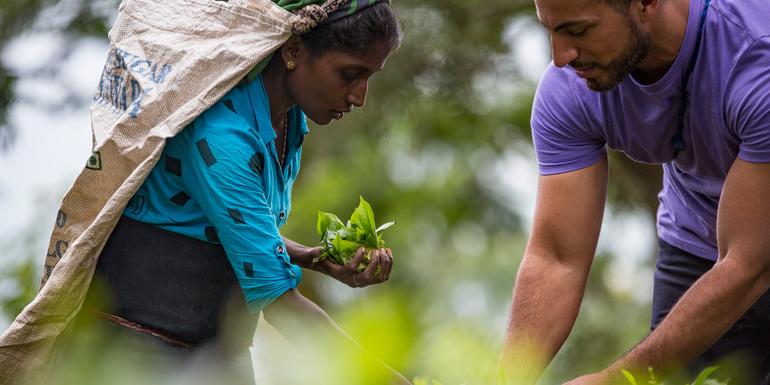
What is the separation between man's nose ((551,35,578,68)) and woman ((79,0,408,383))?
41 cm

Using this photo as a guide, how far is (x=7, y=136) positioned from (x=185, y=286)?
2579 millimetres

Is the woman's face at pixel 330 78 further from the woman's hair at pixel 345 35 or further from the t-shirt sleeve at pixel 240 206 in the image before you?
the t-shirt sleeve at pixel 240 206

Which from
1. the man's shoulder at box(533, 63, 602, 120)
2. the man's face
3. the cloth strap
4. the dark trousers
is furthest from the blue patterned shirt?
the dark trousers

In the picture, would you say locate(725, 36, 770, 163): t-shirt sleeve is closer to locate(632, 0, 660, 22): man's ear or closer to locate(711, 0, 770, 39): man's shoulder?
locate(711, 0, 770, 39): man's shoulder

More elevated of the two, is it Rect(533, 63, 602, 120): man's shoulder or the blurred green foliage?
Rect(533, 63, 602, 120): man's shoulder

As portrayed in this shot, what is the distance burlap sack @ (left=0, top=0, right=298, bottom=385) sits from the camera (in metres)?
2.40

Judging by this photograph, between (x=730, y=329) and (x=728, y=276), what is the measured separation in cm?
64

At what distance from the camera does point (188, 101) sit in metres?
2.41

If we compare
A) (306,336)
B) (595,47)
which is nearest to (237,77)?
(595,47)

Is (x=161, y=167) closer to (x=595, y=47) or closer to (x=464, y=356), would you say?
(x=595, y=47)

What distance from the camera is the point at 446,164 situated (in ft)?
24.5

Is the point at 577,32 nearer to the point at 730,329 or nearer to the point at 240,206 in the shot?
the point at 240,206

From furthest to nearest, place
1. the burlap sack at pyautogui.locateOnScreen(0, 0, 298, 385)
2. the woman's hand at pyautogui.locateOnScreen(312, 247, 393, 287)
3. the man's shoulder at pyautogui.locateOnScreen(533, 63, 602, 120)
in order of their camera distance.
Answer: the man's shoulder at pyautogui.locateOnScreen(533, 63, 602, 120) < the woman's hand at pyautogui.locateOnScreen(312, 247, 393, 287) < the burlap sack at pyautogui.locateOnScreen(0, 0, 298, 385)

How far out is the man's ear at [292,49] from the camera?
2.58 metres
